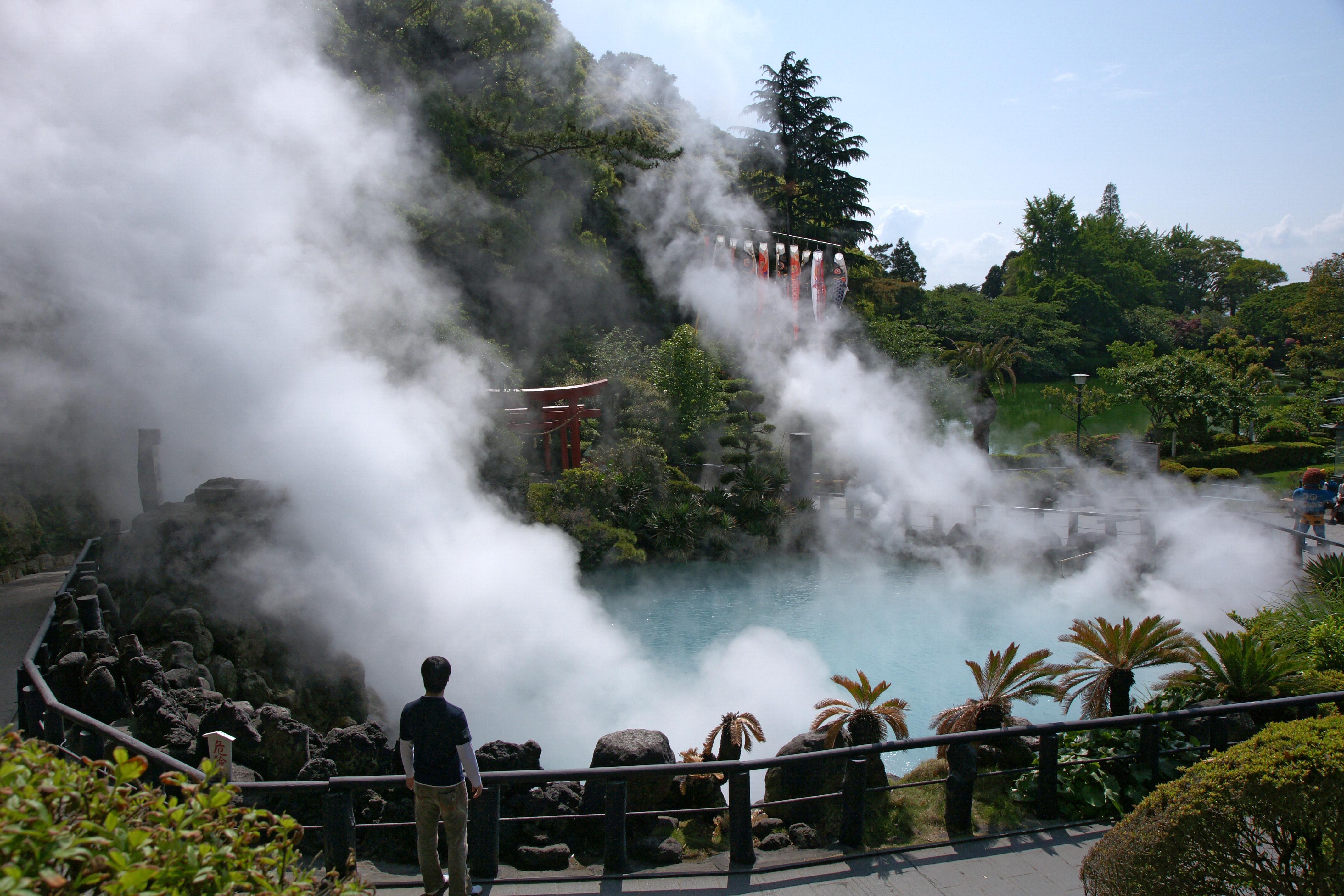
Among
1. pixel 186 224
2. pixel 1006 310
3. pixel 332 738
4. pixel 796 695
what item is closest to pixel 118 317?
pixel 186 224

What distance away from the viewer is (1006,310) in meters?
40.1

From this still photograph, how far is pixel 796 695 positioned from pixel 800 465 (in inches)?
302

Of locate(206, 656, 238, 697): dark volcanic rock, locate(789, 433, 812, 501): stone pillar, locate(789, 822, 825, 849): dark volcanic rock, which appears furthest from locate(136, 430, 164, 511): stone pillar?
locate(789, 433, 812, 501): stone pillar

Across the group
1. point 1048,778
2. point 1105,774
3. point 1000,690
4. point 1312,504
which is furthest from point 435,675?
point 1312,504

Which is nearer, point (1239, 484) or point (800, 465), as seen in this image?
point (800, 465)

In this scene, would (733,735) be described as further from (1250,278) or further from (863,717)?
(1250,278)

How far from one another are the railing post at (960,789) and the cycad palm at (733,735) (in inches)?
74.8

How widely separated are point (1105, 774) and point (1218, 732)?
690 millimetres

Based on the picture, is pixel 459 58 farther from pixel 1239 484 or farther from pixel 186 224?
pixel 1239 484

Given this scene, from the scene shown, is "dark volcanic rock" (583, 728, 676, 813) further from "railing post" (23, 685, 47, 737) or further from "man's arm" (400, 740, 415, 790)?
"railing post" (23, 685, 47, 737)

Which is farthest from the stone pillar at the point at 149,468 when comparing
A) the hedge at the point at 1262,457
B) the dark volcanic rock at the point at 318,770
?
the hedge at the point at 1262,457

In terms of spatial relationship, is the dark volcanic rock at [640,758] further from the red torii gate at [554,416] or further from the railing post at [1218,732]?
the red torii gate at [554,416]

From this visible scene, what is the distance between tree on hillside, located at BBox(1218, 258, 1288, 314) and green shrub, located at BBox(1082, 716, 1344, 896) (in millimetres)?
56191

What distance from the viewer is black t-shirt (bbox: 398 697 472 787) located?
3.63 m
